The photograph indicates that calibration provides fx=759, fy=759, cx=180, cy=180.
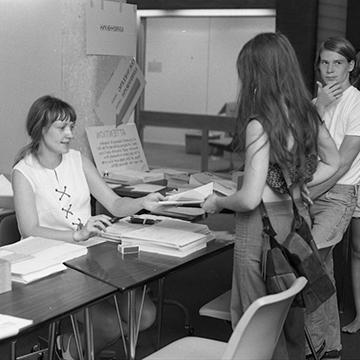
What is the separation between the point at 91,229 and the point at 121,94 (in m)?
1.90

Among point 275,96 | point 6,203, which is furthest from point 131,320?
point 6,203

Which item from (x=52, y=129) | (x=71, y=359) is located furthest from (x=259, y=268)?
(x=52, y=129)

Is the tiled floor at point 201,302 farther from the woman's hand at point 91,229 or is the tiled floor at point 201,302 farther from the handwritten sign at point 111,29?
the handwritten sign at point 111,29

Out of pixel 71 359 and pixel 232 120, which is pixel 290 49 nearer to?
pixel 71 359

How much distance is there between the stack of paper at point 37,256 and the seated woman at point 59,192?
1.01 ft

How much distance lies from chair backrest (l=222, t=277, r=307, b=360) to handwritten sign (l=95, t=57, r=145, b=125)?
2.71 meters

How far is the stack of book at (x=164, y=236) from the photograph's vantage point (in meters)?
3.04

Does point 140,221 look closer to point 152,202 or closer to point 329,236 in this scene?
point 152,202

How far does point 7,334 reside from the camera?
2.07 meters

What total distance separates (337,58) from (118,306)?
5.27 ft

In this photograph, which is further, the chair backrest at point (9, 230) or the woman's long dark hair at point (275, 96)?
the chair backrest at point (9, 230)

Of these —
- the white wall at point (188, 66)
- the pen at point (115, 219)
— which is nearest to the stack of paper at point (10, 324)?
the pen at point (115, 219)

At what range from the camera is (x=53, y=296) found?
96.5 inches

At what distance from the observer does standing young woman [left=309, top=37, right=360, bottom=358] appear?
3514 mm
